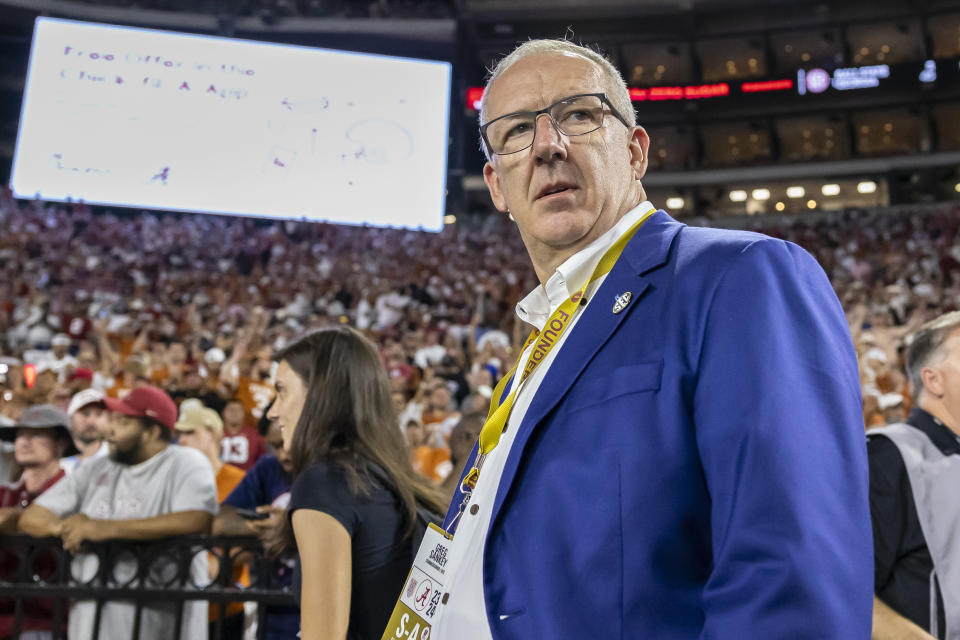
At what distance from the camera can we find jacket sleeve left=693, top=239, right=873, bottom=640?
0.78 meters

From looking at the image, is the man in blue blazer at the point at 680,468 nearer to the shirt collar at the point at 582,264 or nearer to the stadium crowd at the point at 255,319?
the shirt collar at the point at 582,264

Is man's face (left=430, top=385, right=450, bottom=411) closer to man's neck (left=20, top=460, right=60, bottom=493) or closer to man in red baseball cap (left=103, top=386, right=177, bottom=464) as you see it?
man's neck (left=20, top=460, right=60, bottom=493)

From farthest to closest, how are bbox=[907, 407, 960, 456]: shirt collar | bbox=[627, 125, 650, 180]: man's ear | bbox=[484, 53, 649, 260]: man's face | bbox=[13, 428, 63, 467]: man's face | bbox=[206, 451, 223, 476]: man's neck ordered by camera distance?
bbox=[206, 451, 223, 476]: man's neck → bbox=[13, 428, 63, 467]: man's face → bbox=[907, 407, 960, 456]: shirt collar → bbox=[627, 125, 650, 180]: man's ear → bbox=[484, 53, 649, 260]: man's face

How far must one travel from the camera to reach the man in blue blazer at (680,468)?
81cm

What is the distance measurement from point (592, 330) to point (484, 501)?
0.95ft

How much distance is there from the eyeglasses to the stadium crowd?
1805mm

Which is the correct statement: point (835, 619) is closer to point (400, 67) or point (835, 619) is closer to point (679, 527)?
point (679, 527)

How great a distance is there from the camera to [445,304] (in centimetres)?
1166

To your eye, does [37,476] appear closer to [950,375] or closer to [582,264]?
[582,264]

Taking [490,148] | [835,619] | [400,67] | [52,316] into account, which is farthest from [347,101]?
[835,619]

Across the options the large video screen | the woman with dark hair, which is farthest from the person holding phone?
the large video screen

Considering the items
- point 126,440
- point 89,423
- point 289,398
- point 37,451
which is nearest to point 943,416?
point 289,398

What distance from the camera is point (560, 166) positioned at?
1291 millimetres

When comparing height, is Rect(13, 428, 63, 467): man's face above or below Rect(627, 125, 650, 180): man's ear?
below
